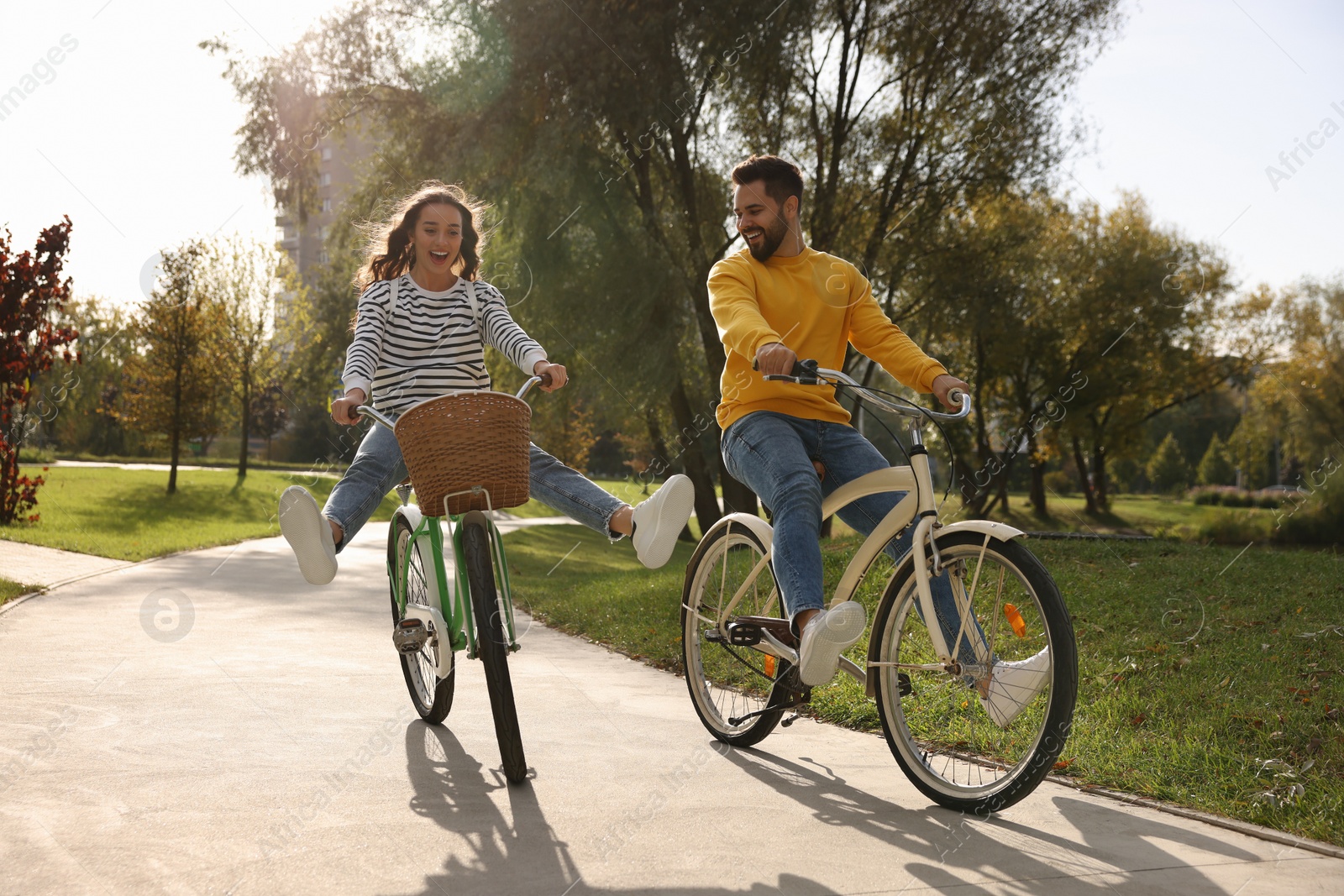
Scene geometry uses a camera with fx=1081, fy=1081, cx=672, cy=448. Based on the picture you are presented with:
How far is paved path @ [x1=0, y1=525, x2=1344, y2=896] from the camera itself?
2.77m

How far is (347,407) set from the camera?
145 inches

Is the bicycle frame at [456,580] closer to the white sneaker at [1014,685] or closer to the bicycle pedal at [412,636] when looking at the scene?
the bicycle pedal at [412,636]

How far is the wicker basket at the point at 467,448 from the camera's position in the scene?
11.4ft

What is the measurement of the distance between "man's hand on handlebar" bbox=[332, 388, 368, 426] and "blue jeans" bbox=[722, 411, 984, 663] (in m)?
1.36

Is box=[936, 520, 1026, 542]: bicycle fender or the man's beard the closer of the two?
box=[936, 520, 1026, 542]: bicycle fender

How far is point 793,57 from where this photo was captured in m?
16.3

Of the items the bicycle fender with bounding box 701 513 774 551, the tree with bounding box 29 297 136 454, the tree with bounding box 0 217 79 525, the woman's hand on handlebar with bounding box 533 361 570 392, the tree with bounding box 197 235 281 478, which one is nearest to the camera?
the woman's hand on handlebar with bounding box 533 361 570 392

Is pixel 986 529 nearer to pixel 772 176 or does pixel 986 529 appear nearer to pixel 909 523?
pixel 909 523

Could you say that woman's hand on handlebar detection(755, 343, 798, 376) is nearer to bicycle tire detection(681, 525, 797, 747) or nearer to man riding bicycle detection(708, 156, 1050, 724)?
man riding bicycle detection(708, 156, 1050, 724)


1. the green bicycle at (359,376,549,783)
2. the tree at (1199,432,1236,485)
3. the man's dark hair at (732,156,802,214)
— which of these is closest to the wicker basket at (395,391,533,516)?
the green bicycle at (359,376,549,783)

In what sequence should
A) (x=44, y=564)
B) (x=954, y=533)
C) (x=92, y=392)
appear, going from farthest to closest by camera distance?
(x=92, y=392), (x=44, y=564), (x=954, y=533)

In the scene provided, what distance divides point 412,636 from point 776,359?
5.60ft

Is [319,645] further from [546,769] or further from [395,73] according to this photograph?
[395,73]

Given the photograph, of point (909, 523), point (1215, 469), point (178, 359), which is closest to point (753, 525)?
point (909, 523)
